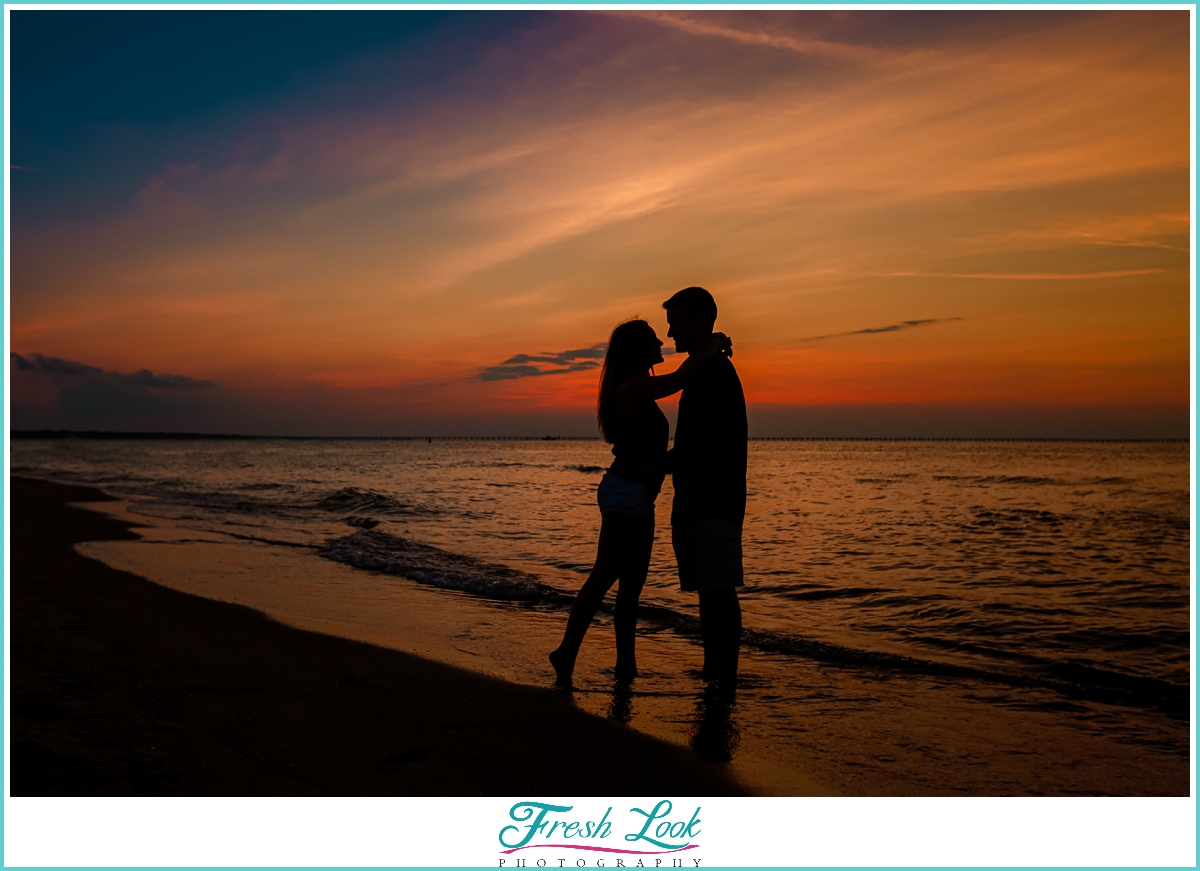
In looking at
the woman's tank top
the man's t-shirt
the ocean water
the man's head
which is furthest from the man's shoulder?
the ocean water

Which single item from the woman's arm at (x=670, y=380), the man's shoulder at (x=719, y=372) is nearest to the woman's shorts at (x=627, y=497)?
the woman's arm at (x=670, y=380)

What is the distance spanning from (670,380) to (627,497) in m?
0.73

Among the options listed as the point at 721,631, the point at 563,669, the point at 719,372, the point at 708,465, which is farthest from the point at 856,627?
the point at 719,372

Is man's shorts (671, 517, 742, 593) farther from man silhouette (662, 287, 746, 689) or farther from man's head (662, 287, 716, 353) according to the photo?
man's head (662, 287, 716, 353)

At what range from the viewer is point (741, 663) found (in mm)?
5641

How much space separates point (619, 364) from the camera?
169 inches

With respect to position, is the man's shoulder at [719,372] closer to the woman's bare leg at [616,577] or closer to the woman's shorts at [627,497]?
the woman's shorts at [627,497]

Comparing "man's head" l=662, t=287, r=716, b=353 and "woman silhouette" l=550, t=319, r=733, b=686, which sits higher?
"man's head" l=662, t=287, r=716, b=353

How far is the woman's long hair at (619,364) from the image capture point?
14.0 ft

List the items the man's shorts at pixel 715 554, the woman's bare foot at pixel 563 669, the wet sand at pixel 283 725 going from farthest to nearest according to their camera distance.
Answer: the woman's bare foot at pixel 563 669, the man's shorts at pixel 715 554, the wet sand at pixel 283 725

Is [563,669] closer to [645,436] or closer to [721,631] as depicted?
[721,631]

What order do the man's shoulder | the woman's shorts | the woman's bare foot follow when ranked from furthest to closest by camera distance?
the woman's bare foot, the woman's shorts, the man's shoulder

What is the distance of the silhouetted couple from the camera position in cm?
406

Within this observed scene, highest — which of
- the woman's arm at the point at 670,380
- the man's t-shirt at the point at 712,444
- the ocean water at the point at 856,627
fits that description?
the woman's arm at the point at 670,380
